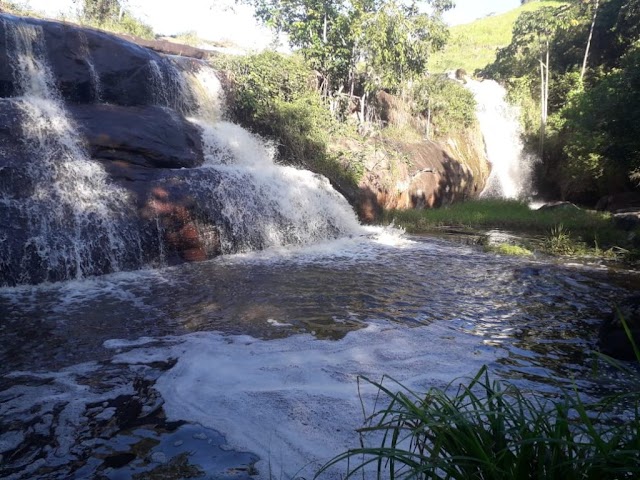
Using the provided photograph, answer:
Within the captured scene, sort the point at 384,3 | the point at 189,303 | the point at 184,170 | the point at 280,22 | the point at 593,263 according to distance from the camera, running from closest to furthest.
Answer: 1. the point at 189,303
2. the point at 593,263
3. the point at 184,170
4. the point at 384,3
5. the point at 280,22

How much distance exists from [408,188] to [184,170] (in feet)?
30.0

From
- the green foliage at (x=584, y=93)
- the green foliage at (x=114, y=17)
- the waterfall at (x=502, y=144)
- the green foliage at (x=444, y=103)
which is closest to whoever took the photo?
the green foliage at (x=584, y=93)

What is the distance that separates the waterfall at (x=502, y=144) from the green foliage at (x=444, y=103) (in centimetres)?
215

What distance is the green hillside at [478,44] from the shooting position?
38.3m

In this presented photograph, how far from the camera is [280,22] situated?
56.0 feet

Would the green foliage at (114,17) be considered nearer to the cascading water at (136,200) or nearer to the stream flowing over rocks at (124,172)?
the stream flowing over rocks at (124,172)

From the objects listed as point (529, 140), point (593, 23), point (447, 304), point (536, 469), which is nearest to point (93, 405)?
point (536, 469)

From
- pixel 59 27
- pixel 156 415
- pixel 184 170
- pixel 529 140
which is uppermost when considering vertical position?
pixel 59 27

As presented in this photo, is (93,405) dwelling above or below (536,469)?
below

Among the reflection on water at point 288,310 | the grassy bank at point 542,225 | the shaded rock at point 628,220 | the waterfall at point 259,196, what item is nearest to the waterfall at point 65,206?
the reflection on water at point 288,310

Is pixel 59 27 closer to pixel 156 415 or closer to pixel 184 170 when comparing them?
pixel 184 170

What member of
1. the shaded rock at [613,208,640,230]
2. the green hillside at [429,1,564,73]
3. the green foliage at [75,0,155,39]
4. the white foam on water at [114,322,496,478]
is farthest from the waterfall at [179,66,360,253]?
the green hillside at [429,1,564,73]

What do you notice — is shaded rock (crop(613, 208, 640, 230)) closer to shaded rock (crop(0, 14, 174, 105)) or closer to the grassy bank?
the grassy bank

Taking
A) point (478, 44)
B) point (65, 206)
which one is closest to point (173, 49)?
point (65, 206)
